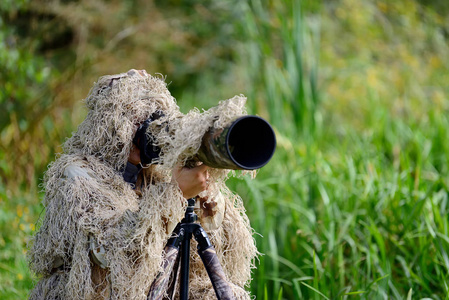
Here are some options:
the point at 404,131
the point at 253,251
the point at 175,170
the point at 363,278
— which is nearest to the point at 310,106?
the point at 404,131

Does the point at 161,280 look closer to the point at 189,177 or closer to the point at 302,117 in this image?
the point at 189,177

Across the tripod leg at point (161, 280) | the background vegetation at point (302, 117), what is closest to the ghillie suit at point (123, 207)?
the tripod leg at point (161, 280)

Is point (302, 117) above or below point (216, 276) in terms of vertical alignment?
above

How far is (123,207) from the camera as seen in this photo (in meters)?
1.42

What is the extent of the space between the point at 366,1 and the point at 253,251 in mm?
5434

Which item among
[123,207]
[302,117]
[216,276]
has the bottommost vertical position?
[216,276]

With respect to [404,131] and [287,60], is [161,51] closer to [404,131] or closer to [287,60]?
[287,60]

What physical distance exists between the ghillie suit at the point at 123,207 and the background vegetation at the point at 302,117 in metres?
0.54

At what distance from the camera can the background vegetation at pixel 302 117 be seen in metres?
2.46

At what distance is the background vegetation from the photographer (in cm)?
246

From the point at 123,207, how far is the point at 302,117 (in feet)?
7.04

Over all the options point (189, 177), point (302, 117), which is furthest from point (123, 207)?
point (302, 117)

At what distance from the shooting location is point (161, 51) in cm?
615

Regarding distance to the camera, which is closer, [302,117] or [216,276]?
[216,276]
